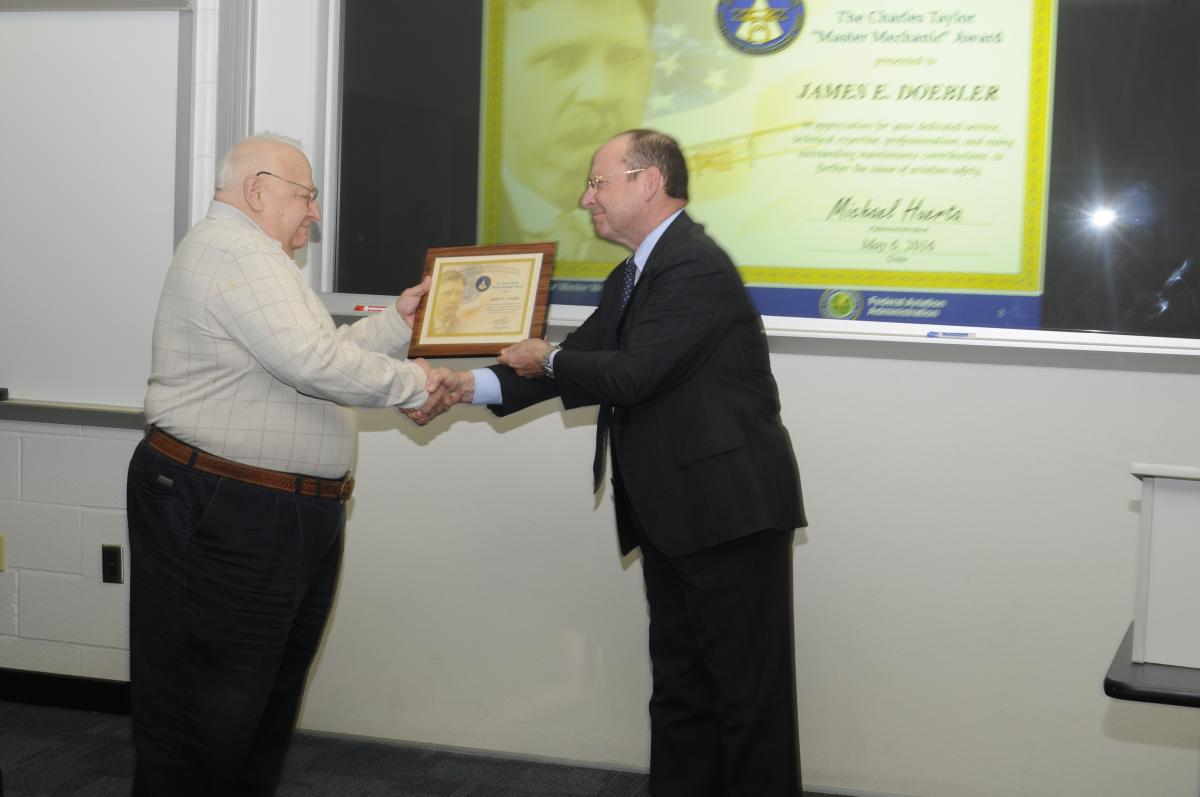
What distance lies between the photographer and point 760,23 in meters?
3.16

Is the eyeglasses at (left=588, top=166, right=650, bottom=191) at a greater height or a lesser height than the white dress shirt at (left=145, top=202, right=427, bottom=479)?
greater

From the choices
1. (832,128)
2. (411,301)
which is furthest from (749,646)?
(832,128)

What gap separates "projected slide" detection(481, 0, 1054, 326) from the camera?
303 cm

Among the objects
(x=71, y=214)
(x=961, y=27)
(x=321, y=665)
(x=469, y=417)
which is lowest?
(x=321, y=665)

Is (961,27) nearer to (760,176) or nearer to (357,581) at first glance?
(760,176)

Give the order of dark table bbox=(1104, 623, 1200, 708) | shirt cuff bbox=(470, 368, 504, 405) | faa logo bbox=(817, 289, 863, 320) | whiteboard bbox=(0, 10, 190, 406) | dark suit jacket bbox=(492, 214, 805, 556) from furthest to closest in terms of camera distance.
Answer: whiteboard bbox=(0, 10, 190, 406), faa logo bbox=(817, 289, 863, 320), shirt cuff bbox=(470, 368, 504, 405), dark suit jacket bbox=(492, 214, 805, 556), dark table bbox=(1104, 623, 1200, 708)

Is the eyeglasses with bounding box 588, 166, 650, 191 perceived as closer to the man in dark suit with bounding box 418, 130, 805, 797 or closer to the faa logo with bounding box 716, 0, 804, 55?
the man in dark suit with bounding box 418, 130, 805, 797

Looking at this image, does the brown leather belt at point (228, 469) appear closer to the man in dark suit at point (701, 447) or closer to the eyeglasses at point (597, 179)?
the man in dark suit at point (701, 447)

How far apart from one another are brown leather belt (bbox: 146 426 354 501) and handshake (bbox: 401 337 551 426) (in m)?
0.36

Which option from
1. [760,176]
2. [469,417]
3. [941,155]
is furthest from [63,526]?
[941,155]

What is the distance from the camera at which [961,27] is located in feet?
9.99

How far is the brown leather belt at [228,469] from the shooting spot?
2.41 meters

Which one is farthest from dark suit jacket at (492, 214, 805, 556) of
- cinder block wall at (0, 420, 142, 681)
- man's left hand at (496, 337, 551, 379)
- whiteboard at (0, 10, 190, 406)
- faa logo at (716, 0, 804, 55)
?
cinder block wall at (0, 420, 142, 681)

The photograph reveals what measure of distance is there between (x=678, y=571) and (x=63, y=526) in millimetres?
2215
